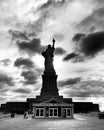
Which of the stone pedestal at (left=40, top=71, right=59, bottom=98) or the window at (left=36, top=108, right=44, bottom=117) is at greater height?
the stone pedestal at (left=40, top=71, right=59, bottom=98)

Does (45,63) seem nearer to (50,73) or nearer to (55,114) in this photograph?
(50,73)

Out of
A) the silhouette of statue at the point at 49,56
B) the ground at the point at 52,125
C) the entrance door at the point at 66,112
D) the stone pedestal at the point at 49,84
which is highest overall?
the silhouette of statue at the point at 49,56

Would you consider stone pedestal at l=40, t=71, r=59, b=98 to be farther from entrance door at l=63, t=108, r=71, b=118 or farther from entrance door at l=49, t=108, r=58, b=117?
entrance door at l=49, t=108, r=58, b=117

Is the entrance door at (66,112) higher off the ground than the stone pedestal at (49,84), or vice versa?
the stone pedestal at (49,84)

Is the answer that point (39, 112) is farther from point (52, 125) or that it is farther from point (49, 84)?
point (49, 84)

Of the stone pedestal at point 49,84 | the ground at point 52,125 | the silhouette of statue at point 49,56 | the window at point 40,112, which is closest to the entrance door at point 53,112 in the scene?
the window at point 40,112

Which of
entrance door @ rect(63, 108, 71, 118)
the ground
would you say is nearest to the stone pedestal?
entrance door @ rect(63, 108, 71, 118)

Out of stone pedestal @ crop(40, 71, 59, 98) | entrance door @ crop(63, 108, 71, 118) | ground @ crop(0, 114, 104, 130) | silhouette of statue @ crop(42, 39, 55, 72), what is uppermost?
silhouette of statue @ crop(42, 39, 55, 72)

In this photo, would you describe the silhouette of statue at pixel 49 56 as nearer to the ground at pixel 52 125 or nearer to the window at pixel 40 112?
the window at pixel 40 112

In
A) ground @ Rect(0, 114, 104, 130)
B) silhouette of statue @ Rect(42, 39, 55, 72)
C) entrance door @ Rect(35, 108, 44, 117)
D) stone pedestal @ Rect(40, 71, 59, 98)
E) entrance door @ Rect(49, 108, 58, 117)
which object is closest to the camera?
ground @ Rect(0, 114, 104, 130)

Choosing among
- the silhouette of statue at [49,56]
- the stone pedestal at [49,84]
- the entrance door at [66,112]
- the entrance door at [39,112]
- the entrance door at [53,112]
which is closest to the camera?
the entrance door at [39,112]

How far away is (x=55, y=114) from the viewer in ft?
147

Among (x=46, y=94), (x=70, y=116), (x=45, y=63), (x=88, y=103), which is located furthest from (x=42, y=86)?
(x=70, y=116)

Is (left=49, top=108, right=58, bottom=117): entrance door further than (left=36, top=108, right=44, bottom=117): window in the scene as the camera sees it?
Yes
